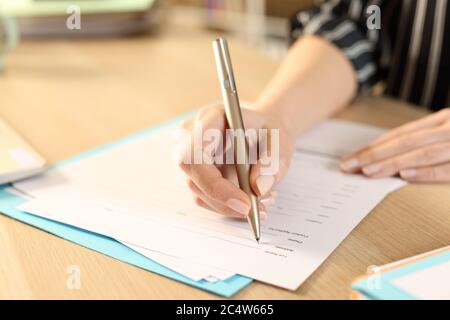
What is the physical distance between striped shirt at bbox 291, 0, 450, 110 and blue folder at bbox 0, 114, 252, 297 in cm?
54

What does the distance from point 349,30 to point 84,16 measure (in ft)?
2.08

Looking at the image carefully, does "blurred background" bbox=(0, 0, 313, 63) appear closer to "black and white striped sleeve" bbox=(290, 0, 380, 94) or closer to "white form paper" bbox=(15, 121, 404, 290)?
"black and white striped sleeve" bbox=(290, 0, 380, 94)

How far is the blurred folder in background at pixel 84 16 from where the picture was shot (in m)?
1.24

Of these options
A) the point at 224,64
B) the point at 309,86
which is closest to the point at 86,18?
the point at 309,86

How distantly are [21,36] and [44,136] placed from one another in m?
0.56

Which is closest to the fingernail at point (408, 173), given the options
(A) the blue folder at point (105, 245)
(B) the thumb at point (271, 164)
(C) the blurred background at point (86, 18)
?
(B) the thumb at point (271, 164)

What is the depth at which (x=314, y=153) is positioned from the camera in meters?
0.71

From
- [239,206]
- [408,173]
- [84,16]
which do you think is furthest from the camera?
[84,16]

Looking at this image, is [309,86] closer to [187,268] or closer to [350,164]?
[350,164]

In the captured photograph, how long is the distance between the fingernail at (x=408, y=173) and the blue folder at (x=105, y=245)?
26 centimetres

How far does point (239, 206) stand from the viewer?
1.69ft

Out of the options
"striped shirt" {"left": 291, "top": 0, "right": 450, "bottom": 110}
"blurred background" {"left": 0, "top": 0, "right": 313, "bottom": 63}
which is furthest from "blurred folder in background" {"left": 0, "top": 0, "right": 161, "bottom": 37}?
"striped shirt" {"left": 291, "top": 0, "right": 450, "bottom": 110}

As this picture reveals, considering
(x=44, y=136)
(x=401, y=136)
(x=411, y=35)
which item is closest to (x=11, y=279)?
(x=44, y=136)

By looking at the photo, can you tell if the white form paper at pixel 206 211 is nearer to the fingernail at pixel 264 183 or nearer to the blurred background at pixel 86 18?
the fingernail at pixel 264 183
